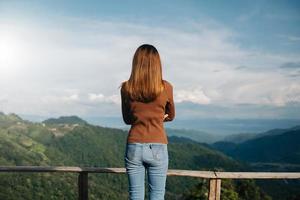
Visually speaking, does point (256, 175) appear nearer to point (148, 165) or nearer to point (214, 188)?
point (214, 188)

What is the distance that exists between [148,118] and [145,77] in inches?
12.7

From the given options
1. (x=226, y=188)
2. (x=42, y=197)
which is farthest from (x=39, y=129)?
(x=226, y=188)

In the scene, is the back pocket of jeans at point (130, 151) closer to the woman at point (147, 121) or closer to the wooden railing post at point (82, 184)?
the woman at point (147, 121)

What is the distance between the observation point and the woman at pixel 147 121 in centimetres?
347

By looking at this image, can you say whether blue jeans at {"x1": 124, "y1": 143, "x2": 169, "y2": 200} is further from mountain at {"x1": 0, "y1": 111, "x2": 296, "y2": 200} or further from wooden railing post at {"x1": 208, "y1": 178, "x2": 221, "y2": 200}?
mountain at {"x1": 0, "y1": 111, "x2": 296, "y2": 200}

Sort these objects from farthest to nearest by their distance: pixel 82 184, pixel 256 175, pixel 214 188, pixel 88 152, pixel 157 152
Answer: pixel 88 152
pixel 82 184
pixel 214 188
pixel 256 175
pixel 157 152

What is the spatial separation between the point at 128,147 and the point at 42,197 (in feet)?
249

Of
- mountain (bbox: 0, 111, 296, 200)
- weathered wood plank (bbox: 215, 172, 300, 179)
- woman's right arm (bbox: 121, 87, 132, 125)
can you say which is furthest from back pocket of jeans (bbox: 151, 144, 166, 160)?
mountain (bbox: 0, 111, 296, 200)

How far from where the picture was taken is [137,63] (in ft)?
11.6

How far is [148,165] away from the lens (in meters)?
3.50

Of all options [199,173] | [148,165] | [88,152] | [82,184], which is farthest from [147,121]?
[88,152]

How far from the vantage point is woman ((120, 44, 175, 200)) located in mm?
3467

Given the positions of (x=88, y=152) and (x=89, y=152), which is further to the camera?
(x=88, y=152)

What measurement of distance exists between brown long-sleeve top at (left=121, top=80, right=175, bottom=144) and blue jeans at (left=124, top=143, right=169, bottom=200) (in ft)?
0.18
